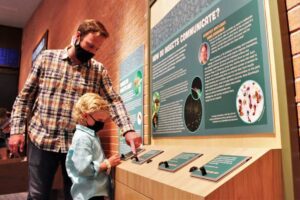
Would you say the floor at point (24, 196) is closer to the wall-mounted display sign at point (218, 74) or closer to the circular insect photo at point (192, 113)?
the wall-mounted display sign at point (218, 74)

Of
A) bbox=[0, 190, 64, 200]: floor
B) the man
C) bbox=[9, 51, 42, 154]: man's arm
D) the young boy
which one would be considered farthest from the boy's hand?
bbox=[0, 190, 64, 200]: floor

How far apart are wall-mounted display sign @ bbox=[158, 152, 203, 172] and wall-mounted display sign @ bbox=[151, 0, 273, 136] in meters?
0.18

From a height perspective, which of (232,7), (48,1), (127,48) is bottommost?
(232,7)

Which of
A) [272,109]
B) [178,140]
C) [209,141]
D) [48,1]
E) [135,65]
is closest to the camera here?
[272,109]

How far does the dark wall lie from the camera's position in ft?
27.8

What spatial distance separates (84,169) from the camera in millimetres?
1692

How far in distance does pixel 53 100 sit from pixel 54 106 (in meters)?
0.04

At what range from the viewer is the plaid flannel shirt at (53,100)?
188 cm

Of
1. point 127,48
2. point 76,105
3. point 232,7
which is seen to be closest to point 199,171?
point 232,7

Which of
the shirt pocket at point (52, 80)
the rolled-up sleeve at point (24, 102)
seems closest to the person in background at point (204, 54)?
the shirt pocket at point (52, 80)

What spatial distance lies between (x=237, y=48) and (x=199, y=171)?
0.56 meters

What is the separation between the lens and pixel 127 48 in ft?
9.62

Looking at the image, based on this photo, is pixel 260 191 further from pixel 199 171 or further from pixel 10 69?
pixel 10 69

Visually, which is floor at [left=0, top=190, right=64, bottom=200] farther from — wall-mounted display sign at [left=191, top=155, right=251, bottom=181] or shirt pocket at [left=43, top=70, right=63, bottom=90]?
wall-mounted display sign at [left=191, top=155, right=251, bottom=181]
